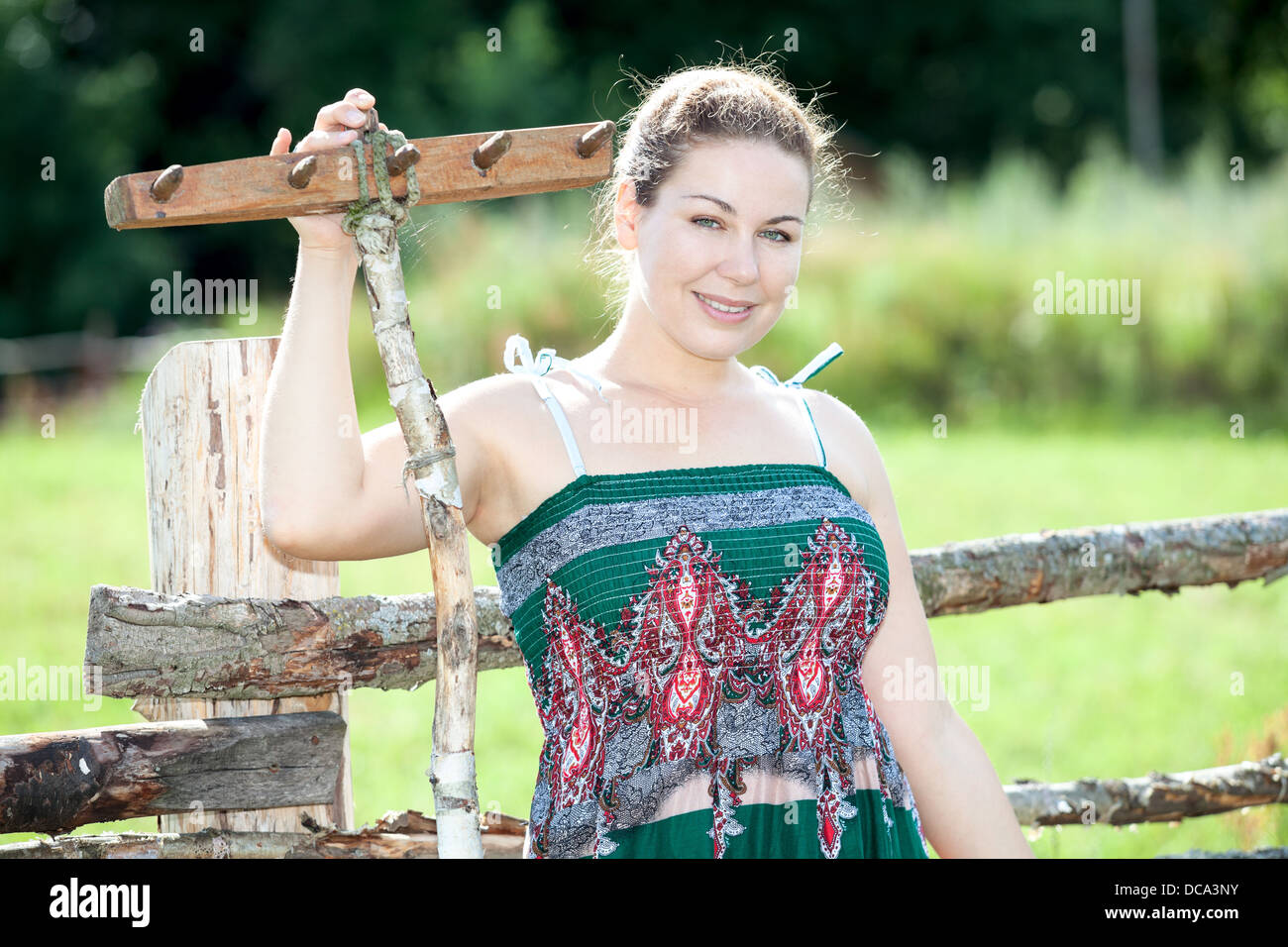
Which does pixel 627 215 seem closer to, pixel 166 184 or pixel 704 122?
pixel 704 122

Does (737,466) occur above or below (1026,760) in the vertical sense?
above

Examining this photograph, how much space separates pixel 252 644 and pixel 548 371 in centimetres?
76

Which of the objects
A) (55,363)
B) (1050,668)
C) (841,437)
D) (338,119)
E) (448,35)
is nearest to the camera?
(338,119)

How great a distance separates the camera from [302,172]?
6.15ft

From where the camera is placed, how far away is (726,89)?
240 centimetres

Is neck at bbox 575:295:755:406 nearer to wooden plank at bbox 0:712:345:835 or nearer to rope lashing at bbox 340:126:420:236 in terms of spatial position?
rope lashing at bbox 340:126:420:236

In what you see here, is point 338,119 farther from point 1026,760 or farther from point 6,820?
point 1026,760

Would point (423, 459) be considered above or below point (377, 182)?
below

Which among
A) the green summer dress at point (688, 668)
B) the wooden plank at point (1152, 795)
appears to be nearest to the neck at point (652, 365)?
the green summer dress at point (688, 668)

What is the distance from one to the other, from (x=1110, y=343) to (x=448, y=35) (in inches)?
680

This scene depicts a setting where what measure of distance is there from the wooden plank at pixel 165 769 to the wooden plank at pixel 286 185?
1.01m

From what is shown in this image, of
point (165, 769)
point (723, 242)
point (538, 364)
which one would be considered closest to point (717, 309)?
point (723, 242)

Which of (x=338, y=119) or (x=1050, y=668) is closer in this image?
(x=338, y=119)

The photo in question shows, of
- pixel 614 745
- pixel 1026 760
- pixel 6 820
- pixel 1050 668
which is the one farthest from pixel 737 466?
pixel 1050 668
